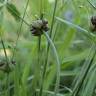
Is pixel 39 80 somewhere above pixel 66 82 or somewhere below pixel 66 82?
above

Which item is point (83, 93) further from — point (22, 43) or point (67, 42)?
point (22, 43)

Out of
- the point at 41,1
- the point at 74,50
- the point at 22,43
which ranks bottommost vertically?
the point at 74,50

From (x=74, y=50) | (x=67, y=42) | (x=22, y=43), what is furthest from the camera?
(x=74, y=50)

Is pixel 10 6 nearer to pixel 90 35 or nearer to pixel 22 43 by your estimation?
pixel 90 35

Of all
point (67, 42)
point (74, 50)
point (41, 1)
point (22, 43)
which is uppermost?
point (41, 1)

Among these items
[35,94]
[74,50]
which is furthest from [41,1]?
[74,50]

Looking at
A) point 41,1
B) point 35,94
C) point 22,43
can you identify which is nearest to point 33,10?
point 41,1

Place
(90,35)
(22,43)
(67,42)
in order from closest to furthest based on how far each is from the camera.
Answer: (90,35) < (67,42) < (22,43)

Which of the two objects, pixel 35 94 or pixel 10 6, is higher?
pixel 10 6

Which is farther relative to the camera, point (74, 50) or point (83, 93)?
point (74, 50)
